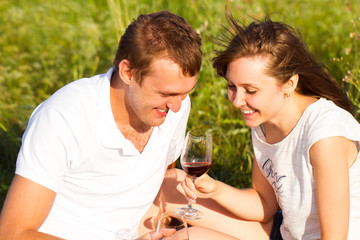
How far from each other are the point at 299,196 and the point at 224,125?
5.50ft

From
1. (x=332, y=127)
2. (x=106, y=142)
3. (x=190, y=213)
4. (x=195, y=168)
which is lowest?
(x=190, y=213)

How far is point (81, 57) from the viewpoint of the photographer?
5.54m

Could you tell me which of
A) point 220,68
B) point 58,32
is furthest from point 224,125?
point 58,32

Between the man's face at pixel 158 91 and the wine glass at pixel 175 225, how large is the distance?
0.62m

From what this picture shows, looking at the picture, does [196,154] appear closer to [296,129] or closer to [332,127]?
[296,129]

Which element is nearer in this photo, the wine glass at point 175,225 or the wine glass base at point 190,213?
the wine glass at point 175,225

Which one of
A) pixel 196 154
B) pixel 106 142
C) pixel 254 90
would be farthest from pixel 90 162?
pixel 254 90

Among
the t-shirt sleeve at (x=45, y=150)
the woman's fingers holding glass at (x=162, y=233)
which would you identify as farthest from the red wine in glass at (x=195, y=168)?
the t-shirt sleeve at (x=45, y=150)

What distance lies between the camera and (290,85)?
2.54 meters

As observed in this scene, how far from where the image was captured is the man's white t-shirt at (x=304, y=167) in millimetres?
2391

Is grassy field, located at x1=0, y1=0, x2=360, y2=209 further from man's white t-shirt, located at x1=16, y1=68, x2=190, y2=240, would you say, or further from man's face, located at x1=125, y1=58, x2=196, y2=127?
man's face, located at x1=125, y1=58, x2=196, y2=127

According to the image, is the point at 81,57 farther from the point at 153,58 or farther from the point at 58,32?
the point at 153,58

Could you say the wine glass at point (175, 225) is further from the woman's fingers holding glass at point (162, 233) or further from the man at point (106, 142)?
the man at point (106, 142)

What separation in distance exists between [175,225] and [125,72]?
87 centimetres
